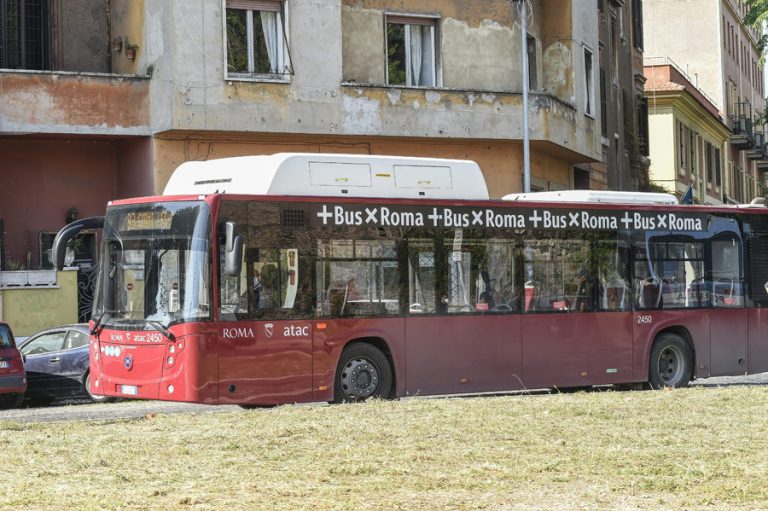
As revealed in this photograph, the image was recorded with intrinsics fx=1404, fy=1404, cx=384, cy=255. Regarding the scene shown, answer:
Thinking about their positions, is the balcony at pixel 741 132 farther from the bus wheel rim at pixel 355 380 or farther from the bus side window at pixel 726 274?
the bus wheel rim at pixel 355 380

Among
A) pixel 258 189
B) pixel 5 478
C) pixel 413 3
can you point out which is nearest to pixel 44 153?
pixel 413 3

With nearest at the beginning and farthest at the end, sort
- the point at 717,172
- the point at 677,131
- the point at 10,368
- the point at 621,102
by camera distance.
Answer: the point at 10,368, the point at 621,102, the point at 677,131, the point at 717,172

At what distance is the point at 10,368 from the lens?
838 inches

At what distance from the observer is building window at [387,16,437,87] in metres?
30.5

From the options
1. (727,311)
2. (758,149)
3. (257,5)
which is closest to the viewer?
(727,311)

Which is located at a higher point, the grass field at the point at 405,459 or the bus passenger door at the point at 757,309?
the bus passenger door at the point at 757,309

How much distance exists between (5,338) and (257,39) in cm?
974

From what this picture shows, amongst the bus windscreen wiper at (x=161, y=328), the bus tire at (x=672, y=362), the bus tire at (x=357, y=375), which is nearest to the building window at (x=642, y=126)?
the bus tire at (x=672, y=362)

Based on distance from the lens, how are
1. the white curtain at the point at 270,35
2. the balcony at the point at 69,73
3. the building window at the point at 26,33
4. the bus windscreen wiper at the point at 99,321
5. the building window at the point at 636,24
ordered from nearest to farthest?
the bus windscreen wiper at the point at 99,321 < the balcony at the point at 69,73 < the white curtain at the point at 270,35 < the building window at the point at 26,33 < the building window at the point at 636,24

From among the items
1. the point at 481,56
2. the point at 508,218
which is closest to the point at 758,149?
the point at 481,56

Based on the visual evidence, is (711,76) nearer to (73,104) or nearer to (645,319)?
(73,104)

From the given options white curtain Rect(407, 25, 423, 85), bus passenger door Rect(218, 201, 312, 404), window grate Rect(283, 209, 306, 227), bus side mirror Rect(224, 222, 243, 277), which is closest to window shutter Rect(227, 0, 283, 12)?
A: white curtain Rect(407, 25, 423, 85)

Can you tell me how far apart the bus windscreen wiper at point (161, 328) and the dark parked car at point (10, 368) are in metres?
Result: 5.39

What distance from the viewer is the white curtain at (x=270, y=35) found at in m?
28.8
